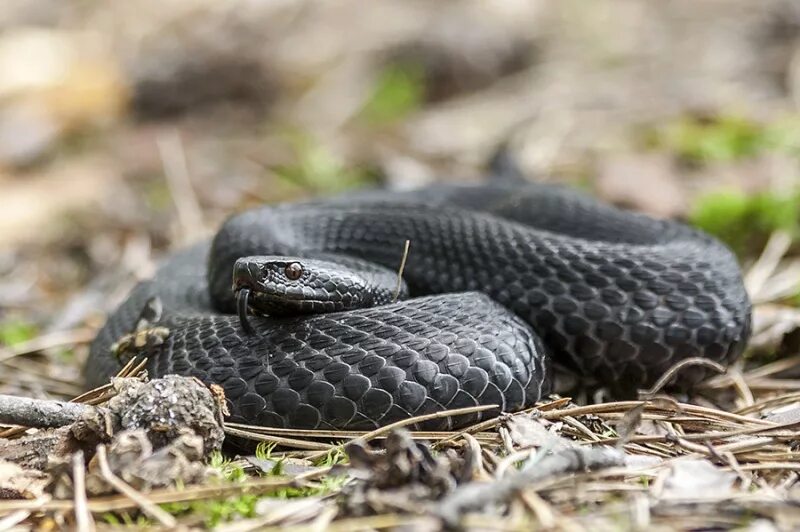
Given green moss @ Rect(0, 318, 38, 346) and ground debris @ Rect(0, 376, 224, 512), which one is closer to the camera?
ground debris @ Rect(0, 376, 224, 512)

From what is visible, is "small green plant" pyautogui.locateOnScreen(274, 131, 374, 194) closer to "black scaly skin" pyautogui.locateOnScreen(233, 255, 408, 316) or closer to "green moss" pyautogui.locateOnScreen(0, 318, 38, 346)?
"green moss" pyautogui.locateOnScreen(0, 318, 38, 346)

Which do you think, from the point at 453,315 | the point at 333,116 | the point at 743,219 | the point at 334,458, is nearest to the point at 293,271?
the point at 453,315

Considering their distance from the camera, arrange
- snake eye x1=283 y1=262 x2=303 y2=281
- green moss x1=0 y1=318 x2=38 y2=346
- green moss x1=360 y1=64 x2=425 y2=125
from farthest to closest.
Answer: green moss x1=360 y1=64 x2=425 y2=125
green moss x1=0 y1=318 x2=38 y2=346
snake eye x1=283 y1=262 x2=303 y2=281

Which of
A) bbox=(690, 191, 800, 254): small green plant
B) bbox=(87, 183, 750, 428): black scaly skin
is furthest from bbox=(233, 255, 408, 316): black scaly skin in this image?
bbox=(690, 191, 800, 254): small green plant

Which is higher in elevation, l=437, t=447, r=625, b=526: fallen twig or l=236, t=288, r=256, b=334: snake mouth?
l=236, t=288, r=256, b=334: snake mouth

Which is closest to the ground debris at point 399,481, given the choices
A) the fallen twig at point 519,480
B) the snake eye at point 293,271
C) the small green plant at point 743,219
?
the fallen twig at point 519,480

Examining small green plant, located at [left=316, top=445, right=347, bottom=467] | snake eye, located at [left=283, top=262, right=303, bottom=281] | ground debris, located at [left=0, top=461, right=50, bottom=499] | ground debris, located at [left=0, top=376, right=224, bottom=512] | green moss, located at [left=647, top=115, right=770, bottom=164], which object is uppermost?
snake eye, located at [left=283, top=262, right=303, bottom=281]

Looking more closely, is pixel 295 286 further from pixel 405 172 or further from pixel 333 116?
pixel 333 116

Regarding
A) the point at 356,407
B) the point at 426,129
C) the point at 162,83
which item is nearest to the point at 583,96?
the point at 426,129

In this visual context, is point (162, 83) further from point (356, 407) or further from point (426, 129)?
point (356, 407)
